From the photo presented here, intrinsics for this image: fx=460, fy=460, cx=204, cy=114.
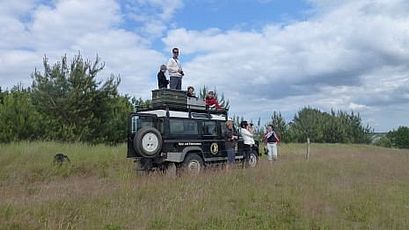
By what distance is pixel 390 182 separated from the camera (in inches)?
525

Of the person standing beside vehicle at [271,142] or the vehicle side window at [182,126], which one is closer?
the vehicle side window at [182,126]

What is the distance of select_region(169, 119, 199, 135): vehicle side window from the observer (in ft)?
45.3

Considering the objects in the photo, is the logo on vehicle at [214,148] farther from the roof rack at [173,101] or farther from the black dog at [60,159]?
the black dog at [60,159]

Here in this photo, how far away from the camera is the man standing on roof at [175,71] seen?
15023 mm

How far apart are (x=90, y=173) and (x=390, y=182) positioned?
981cm

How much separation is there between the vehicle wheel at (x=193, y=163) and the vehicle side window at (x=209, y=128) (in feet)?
3.22

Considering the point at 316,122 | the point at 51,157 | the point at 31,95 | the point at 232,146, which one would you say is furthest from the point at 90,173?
the point at 316,122

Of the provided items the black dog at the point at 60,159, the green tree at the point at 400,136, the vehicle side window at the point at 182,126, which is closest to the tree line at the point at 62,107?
the black dog at the point at 60,159

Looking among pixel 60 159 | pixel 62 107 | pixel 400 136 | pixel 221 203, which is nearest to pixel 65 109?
pixel 62 107

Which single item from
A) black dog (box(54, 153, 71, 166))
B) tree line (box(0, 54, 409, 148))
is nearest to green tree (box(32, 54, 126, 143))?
tree line (box(0, 54, 409, 148))

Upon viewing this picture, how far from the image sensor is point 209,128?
1500 cm

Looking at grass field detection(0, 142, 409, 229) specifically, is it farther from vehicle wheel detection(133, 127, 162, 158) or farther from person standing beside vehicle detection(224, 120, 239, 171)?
vehicle wheel detection(133, 127, 162, 158)

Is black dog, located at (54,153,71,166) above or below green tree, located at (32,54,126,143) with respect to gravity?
below

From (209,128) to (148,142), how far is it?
2.57m
